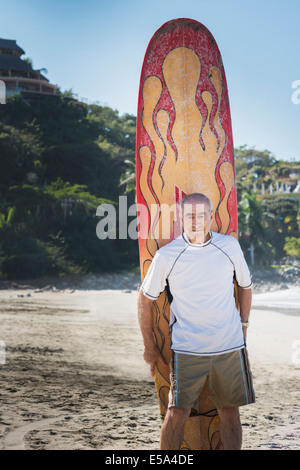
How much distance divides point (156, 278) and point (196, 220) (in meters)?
0.32

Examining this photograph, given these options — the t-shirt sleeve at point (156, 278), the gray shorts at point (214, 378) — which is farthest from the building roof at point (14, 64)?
the gray shorts at point (214, 378)

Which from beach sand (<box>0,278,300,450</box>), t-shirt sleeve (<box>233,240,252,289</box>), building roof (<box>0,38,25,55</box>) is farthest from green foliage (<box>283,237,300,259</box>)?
t-shirt sleeve (<box>233,240,252,289</box>)

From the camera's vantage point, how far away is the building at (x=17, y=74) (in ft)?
118

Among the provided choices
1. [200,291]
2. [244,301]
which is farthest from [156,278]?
[244,301]

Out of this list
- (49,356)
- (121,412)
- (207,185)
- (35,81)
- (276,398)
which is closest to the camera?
(207,185)

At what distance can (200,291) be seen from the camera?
6.80ft

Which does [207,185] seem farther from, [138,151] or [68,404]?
[68,404]

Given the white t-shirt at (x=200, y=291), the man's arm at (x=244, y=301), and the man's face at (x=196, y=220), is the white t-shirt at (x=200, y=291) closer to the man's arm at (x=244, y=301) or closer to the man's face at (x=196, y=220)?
the man's face at (x=196, y=220)

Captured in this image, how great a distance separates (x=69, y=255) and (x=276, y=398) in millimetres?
19711

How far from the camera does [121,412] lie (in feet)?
12.3

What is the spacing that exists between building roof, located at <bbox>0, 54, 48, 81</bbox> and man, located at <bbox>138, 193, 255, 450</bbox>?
39.0 meters

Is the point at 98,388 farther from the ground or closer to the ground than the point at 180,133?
closer to the ground

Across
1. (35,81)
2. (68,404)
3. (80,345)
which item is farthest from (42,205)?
(68,404)

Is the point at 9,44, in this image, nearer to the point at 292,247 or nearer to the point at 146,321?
the point at 292,247
